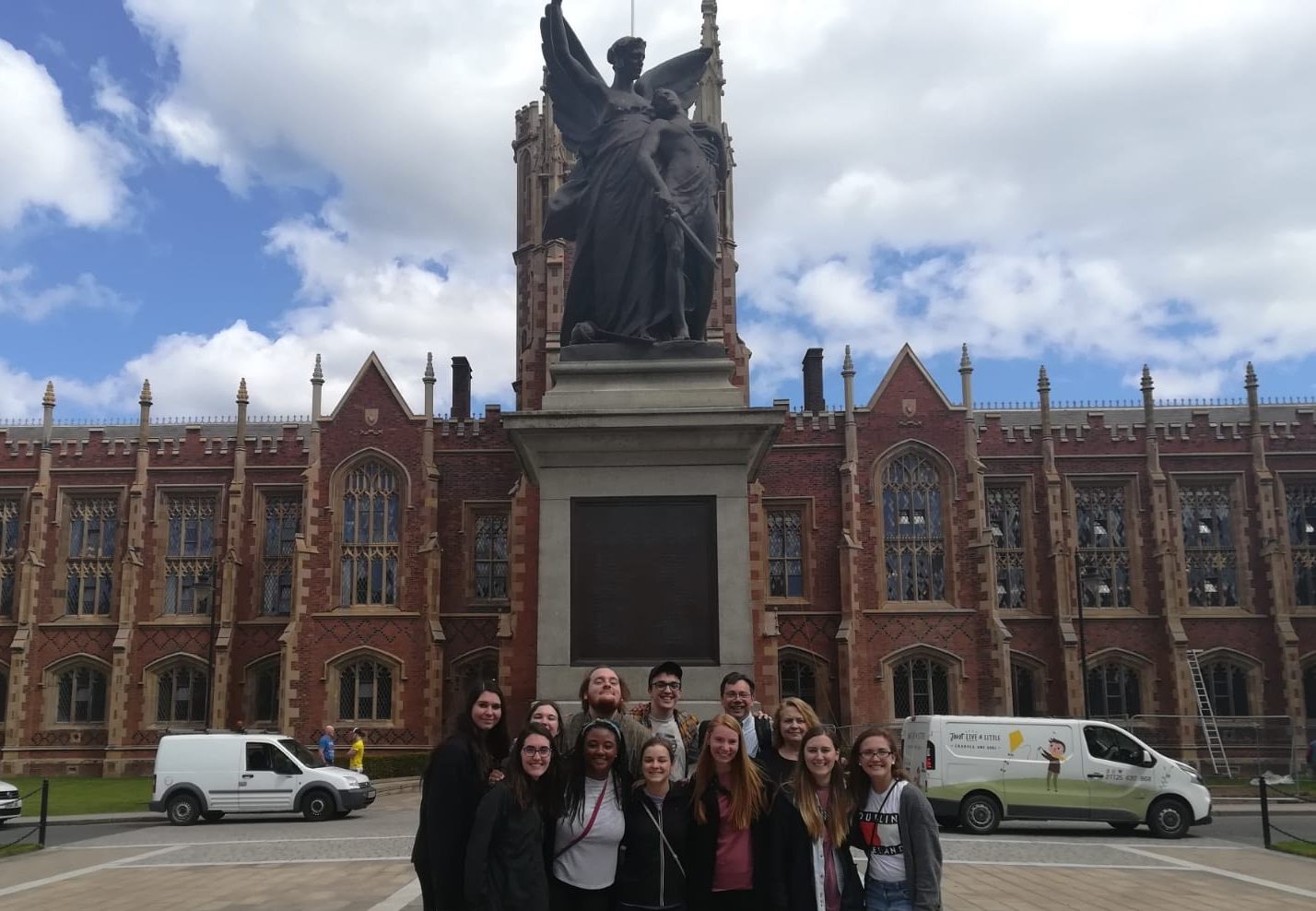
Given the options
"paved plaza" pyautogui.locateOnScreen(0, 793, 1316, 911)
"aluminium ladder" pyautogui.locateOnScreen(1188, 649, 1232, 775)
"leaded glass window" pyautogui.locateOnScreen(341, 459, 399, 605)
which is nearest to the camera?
"paved plaza" pyautogui.locateOnScreen(0, 793, 1316, 911)

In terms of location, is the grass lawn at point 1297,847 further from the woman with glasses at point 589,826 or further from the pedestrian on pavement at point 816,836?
the woman with glasses at point 589,826

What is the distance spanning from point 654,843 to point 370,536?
113ft

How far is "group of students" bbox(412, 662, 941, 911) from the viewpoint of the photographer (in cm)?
480

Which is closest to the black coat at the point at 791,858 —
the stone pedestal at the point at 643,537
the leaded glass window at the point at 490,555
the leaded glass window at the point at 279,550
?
the stone pedestal at the point at 643,537

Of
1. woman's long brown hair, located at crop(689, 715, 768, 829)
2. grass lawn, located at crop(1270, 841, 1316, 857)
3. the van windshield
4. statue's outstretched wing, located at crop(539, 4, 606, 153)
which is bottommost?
grass lawn, located at crop(1270, 841, 1316, 857)

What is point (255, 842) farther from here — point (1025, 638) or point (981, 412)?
point (981, 412)

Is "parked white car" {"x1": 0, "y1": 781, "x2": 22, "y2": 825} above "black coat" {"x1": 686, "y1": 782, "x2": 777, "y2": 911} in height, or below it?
below

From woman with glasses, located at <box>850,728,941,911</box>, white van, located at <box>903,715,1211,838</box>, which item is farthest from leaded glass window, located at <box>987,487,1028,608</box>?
woman with glasses, located at <box>850,728,941,911</box>

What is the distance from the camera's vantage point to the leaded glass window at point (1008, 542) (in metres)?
37.7

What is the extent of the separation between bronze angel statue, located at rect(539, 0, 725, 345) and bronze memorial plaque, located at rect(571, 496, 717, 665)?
151 cm

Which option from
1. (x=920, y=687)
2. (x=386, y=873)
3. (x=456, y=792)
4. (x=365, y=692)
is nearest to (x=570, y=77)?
(x=456, y=792)

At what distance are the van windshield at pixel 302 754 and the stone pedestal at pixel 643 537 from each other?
1619cm

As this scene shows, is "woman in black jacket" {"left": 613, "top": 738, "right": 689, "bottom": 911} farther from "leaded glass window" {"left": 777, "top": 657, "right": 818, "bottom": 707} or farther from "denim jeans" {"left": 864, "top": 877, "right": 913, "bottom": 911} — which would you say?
"leaded glass window" {"left": 777, "top": 657, "right": 818, "bottom": 707}

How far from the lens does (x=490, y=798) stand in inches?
188
